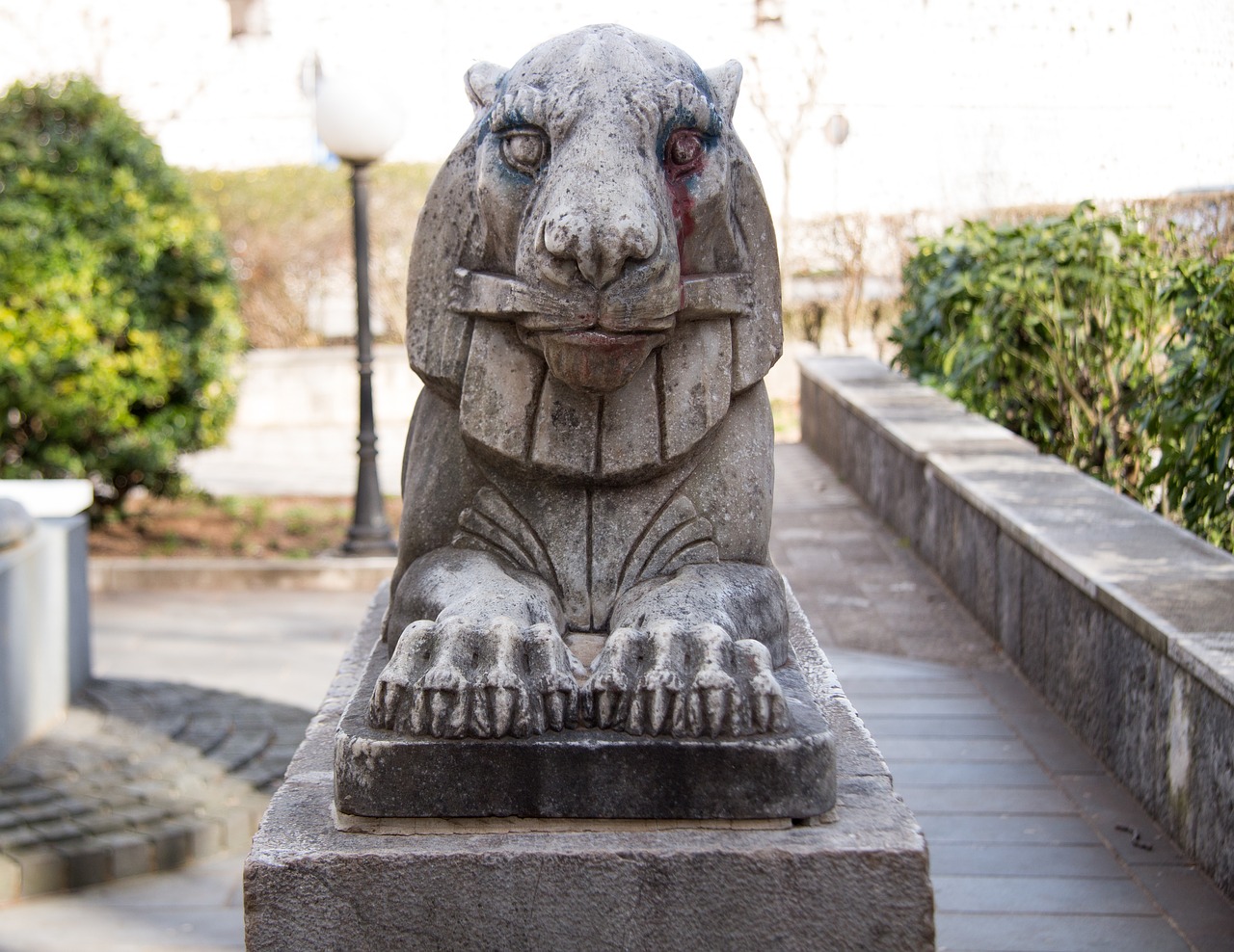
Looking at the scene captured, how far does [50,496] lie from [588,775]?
161 inches

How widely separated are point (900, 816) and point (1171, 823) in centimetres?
200

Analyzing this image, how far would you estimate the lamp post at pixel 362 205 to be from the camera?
780 centimetres

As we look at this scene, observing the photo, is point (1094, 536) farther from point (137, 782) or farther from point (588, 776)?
point (137, 782)

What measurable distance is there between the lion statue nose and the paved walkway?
1.98 m

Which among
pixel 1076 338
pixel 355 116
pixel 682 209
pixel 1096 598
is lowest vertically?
pixel 1096 598

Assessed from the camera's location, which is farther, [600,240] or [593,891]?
[600,240]

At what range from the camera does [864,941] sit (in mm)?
2275

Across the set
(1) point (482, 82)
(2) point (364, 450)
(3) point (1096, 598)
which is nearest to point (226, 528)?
(2) point (364, 450)

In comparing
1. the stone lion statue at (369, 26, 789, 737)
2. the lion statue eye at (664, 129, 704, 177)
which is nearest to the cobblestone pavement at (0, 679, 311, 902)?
the stone lion statue at (369, 26, 789, 737)

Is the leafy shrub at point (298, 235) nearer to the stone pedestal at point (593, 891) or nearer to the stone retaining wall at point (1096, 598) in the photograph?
the stone retaining wall at point (1096, 598)

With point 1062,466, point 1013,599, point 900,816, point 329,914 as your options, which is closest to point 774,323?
point 900,816

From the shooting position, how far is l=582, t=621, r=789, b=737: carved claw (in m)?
2.29

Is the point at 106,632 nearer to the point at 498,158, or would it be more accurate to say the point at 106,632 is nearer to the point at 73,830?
the point at 73,830

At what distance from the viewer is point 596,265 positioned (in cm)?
242
